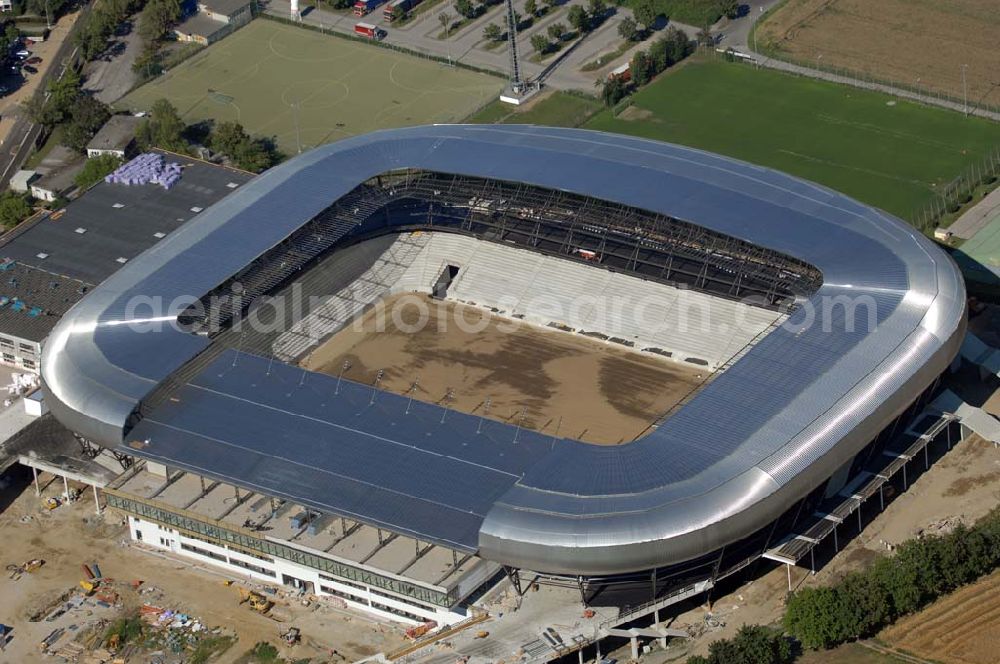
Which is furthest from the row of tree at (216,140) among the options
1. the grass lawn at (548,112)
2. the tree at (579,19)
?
the tree at (579,19)

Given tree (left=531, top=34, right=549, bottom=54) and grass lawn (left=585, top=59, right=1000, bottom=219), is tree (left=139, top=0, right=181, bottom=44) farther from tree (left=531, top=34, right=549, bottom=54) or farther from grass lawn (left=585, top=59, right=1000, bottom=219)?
grass lawn (left=585, top=59, right=1000, bottom=219)

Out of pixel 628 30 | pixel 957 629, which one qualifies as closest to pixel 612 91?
pixel 628 30

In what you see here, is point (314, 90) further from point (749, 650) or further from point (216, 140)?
point (749, 650)

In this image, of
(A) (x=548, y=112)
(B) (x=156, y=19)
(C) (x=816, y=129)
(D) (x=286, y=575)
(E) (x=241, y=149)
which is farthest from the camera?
(B) (x=156, y=19)

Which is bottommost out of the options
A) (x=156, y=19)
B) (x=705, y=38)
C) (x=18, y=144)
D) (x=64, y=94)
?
(x=705, y=38)

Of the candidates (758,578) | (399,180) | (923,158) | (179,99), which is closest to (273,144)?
(179,99)

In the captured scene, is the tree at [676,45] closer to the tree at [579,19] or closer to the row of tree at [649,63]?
A: the row of tree at [649,63]

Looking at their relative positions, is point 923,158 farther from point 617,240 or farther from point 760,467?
point 760,467

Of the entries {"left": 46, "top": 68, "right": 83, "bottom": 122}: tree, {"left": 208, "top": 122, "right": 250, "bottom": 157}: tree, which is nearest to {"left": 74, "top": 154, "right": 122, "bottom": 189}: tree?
{"left": 208, "top": 122, "right": 250, "bottom": 157}: tree
